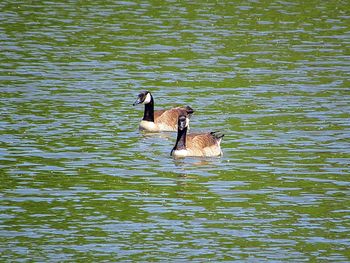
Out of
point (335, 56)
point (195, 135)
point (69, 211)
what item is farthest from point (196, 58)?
→ point (69, 211)

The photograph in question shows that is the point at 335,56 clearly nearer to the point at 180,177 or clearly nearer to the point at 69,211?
the point at 180,177

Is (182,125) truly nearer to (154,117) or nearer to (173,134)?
(154,117)

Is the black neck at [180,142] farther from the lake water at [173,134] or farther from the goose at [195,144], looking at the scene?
the lake water at [173,134]

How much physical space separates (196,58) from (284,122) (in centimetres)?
1029

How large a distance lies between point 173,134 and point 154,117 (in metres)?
0.69

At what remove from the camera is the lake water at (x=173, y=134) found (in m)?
19.9

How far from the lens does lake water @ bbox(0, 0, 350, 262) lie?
1986cm

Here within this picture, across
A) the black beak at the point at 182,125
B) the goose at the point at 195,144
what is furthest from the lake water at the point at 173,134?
the black beak at the point at 182,125

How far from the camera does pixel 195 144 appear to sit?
27.4m

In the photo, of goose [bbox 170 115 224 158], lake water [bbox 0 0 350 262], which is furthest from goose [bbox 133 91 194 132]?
goose [bbox 170 115 224 158]

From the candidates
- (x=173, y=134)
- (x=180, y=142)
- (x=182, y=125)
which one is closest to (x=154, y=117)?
(x=173, y=134)

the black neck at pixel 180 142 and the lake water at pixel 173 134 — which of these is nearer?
Answer: the lake water at pixel 173 134

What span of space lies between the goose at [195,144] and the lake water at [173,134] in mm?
268

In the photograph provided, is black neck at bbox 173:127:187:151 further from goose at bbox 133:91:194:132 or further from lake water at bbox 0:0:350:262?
goose at bbox 133:91:194:132
